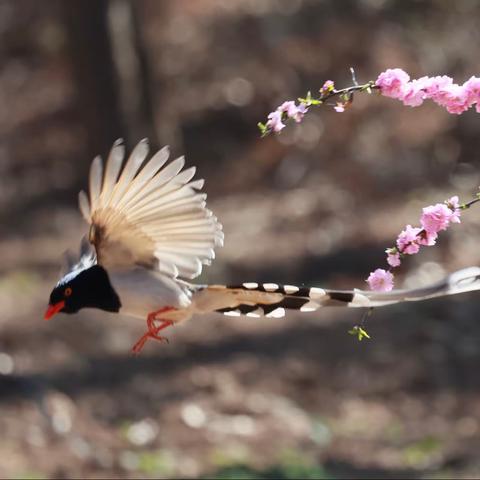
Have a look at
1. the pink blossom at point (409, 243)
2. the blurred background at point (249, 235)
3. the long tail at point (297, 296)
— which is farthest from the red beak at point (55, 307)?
the blurred background at point (249, 235)

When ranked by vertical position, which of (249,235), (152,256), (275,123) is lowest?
(152,256)

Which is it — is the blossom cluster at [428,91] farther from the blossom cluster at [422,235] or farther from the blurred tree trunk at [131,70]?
the blurred tree trunk at [131,70]

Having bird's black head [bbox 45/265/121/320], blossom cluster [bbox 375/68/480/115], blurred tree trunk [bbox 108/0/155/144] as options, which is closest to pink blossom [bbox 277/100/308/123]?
blossom cluster [bbox 375/68/480/115]

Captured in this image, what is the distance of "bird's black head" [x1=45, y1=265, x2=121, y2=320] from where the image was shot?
3.17 metres

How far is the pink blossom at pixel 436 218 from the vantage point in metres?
2.99

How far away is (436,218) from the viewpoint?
3002mm

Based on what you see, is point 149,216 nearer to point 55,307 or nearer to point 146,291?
point 146,291

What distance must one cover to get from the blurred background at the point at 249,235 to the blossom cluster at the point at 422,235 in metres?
3.86

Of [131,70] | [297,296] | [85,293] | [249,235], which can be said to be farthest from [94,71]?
[297,296]

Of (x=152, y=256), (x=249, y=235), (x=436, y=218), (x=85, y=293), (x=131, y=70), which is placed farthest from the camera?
(x=131, y=70)

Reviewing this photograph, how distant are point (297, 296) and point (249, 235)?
702 centimetres

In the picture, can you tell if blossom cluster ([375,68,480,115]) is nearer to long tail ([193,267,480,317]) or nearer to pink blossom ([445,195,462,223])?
pink blossom ([445,195,462,223])

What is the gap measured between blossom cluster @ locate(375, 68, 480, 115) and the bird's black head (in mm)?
920

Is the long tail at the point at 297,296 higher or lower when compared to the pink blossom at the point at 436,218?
lower
